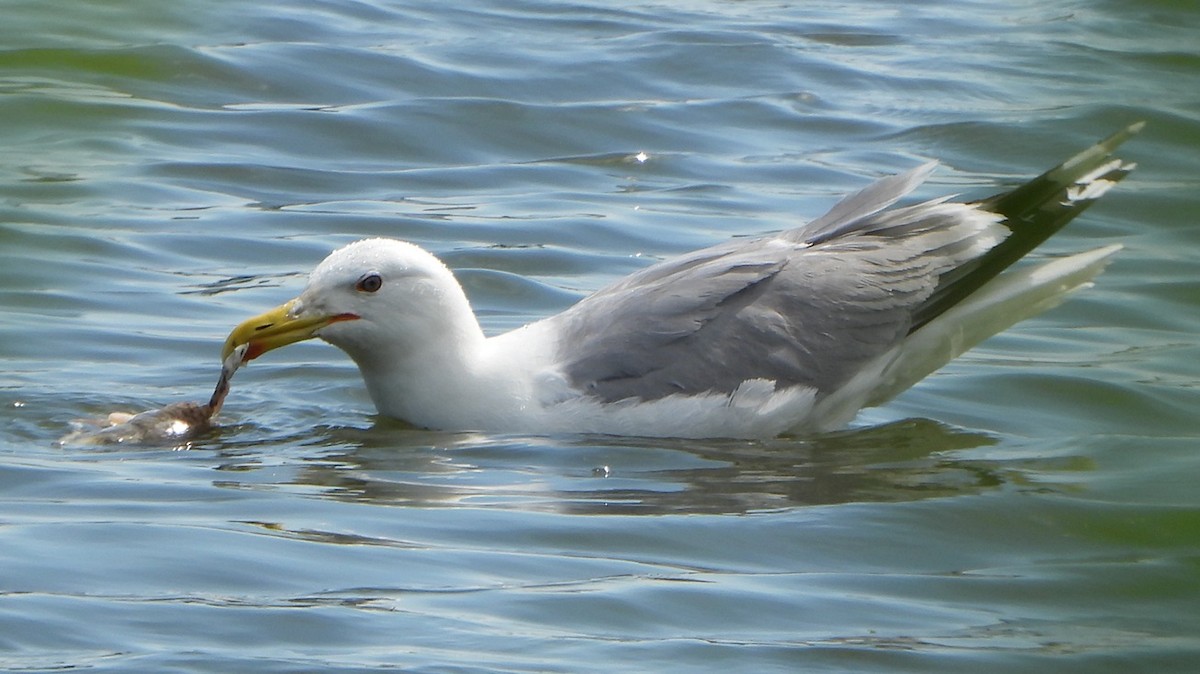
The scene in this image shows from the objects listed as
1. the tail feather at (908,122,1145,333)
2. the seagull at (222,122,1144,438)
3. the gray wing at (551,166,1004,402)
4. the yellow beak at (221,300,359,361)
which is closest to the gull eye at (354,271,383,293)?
the seagull at (222,122,1144,438)

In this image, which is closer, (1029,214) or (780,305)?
(780,305)

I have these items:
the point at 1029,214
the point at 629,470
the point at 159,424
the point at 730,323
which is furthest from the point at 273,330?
the point at 1029,214

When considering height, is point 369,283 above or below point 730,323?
above

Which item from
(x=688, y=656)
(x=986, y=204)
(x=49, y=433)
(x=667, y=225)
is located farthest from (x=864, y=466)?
(x=667, y=225)

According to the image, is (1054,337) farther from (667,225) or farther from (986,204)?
(667,225)

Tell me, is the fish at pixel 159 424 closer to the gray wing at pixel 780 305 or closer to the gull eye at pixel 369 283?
the gull eye at pixel 369 283

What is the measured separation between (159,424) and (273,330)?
553mm

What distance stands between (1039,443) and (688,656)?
3.21 metres

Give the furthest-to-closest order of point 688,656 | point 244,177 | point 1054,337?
1. point 244,177
2. point 1054,337
3. point 688,656

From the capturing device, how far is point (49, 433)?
23.9ft

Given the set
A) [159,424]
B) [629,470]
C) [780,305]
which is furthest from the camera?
[780,305]

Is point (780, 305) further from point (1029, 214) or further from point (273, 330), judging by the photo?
point (273, 330)

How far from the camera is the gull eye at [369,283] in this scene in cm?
754

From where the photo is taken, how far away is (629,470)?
6.97m
